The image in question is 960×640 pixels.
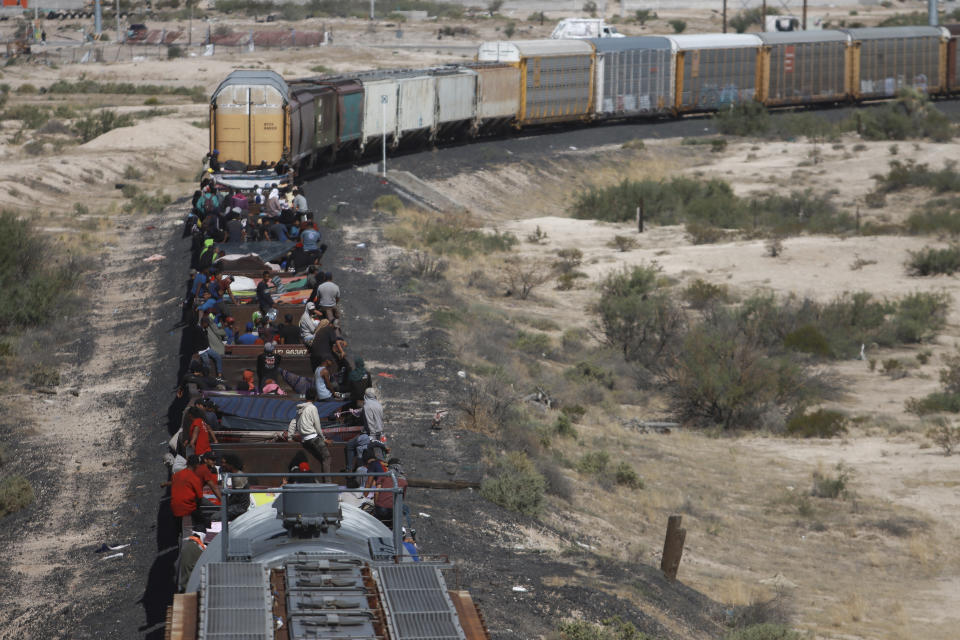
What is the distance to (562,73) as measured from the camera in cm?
4997

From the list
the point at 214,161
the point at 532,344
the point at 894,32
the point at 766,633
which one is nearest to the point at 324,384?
the point at 766,633

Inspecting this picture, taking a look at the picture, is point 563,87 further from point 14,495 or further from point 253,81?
point 14,495

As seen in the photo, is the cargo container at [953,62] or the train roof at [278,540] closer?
the train roof at [278,540]

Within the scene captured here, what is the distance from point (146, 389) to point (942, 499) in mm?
12576

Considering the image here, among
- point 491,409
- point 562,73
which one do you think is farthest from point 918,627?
point 562,73

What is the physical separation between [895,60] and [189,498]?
5584 cm

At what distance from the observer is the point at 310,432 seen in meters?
13.1

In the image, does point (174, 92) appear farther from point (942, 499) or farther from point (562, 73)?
point (942, 499)

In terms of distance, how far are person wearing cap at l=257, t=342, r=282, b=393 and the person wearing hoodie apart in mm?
2926

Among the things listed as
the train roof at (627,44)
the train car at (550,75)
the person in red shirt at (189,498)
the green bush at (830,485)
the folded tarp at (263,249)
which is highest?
the train roof at (627,44)

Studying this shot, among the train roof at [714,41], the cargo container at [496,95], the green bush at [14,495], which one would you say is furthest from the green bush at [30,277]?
the train roof at [714,41]

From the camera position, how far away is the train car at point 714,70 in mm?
54594

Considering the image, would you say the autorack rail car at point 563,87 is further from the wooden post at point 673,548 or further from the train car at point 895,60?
the wooden post at point 673,548

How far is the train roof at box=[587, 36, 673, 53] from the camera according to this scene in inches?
2040
